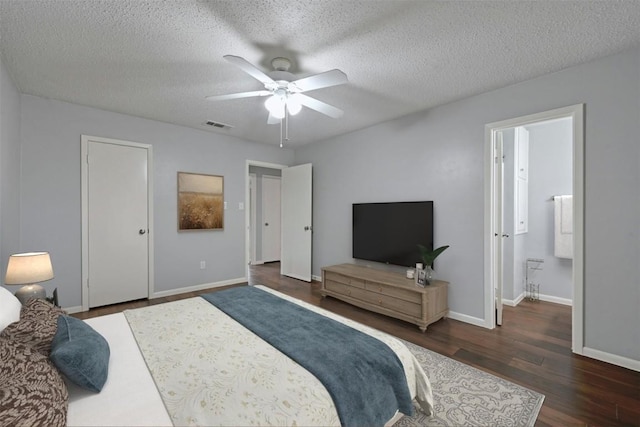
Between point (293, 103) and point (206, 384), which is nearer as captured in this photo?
point (206, 384)

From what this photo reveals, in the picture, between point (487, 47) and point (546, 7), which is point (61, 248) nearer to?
point (487, 47)

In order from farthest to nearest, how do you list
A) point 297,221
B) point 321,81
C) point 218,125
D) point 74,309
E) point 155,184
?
point 297,221 < point 218,125 < point 155,184 < point 74,309 < point 321,81

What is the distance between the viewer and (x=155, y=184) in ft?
12.6

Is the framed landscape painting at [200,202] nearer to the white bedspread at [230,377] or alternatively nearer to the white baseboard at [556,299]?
the white bedspread at [230,377]

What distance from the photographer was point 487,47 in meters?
2.11

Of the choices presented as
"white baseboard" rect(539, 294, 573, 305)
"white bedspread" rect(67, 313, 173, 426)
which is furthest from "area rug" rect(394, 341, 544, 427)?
"white baseboard" rect(539, 294, 573, 305)

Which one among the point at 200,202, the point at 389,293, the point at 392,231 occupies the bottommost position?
the point at 389,293

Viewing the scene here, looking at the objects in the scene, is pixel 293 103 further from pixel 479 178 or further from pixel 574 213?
pixel 574 213

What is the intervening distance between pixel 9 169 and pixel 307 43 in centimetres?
283

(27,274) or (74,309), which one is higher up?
(27,274)

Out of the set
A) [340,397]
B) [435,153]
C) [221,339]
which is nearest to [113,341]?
[221,339]

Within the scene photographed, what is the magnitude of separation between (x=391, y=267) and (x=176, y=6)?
339cm

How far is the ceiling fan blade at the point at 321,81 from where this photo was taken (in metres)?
1.91

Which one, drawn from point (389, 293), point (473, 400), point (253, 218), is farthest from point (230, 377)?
point (253, 218)
